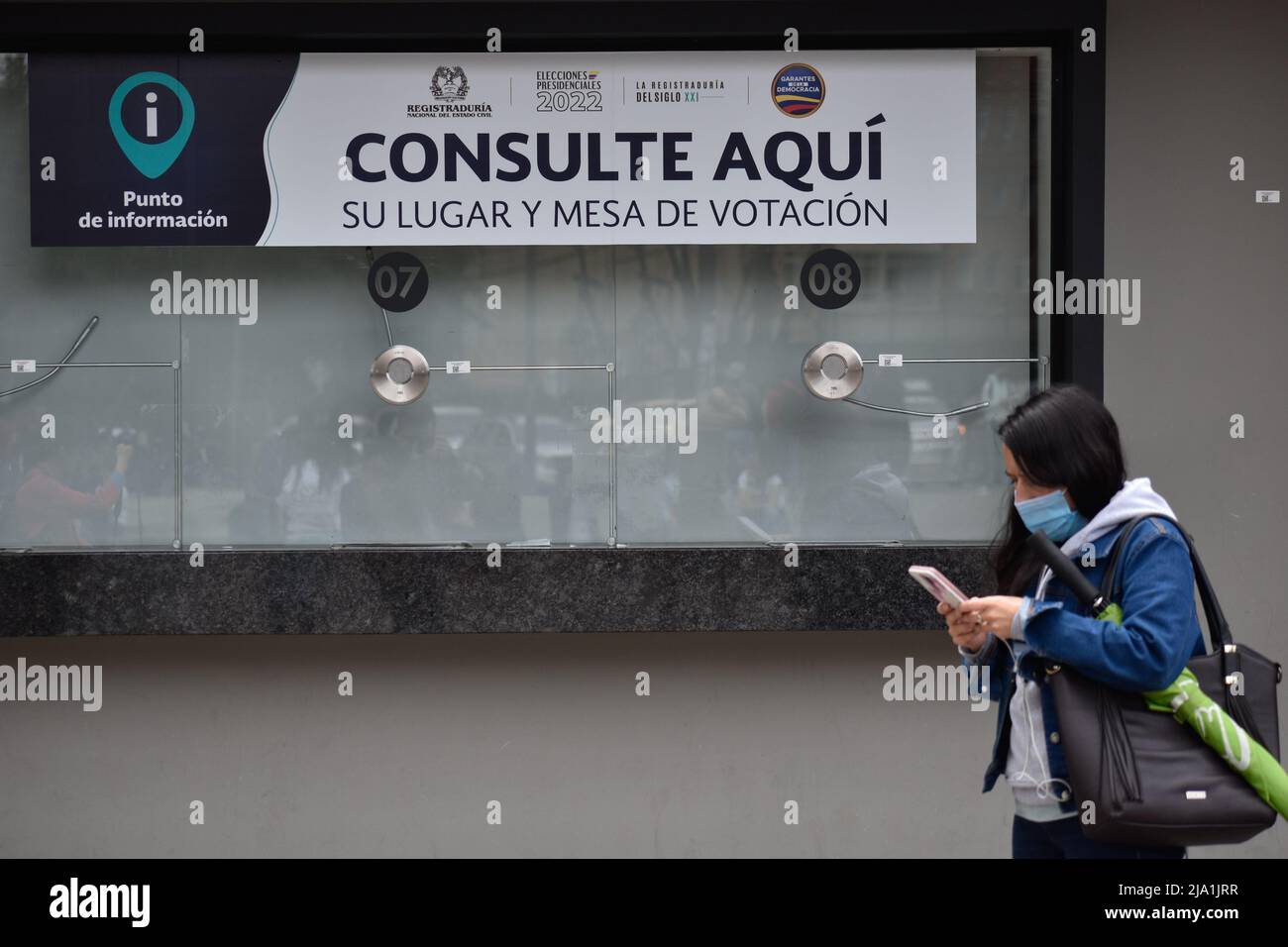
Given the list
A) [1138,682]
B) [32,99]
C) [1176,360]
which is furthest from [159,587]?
[1176,360]

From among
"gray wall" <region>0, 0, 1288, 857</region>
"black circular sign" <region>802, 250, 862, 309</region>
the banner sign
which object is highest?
the banner sign

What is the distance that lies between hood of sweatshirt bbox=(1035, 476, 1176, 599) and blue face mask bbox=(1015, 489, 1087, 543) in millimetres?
38

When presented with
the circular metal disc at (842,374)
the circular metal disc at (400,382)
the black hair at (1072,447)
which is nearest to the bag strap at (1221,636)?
the black hair at (1072,447)

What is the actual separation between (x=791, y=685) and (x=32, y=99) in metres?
3.94

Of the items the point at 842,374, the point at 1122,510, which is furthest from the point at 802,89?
the point at 1122,510

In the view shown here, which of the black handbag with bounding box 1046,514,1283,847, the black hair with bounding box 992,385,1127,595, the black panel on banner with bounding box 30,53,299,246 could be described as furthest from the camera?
the black panel on banner with bounding box 30,53,299,246

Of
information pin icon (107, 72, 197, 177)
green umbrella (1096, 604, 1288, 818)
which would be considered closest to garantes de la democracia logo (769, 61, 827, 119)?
information pin icon (107, 72, 197, 177)

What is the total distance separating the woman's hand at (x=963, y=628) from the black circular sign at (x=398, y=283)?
3.02 m

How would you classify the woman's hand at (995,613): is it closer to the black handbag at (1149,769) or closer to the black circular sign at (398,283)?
the black handbag at (1149,769)

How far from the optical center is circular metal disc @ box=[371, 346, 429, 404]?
17.0ft

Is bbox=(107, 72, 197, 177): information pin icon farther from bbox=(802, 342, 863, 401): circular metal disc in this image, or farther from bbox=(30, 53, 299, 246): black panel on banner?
bbox=(802, 342, 863, 401): circular metal disc

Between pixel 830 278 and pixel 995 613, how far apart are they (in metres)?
2.74

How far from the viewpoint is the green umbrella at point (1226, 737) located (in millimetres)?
2510

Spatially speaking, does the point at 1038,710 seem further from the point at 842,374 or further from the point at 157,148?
the point at 157,148
